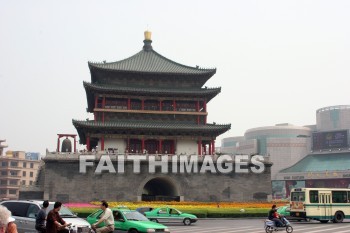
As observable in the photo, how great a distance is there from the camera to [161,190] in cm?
5194

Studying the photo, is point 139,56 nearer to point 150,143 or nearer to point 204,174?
point 150,143

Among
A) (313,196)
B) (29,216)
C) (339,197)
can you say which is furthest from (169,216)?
(29,216)

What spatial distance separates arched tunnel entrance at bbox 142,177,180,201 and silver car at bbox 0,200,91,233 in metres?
29.8

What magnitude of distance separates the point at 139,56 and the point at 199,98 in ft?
32.8

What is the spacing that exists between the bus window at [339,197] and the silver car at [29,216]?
66.2 ft

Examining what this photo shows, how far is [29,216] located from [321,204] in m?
20.4

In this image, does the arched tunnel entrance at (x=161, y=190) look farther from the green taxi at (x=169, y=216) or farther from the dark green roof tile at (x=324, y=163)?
the dark green roof tile at (x=324, y=163)

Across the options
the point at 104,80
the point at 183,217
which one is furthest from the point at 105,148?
the point at 183,217

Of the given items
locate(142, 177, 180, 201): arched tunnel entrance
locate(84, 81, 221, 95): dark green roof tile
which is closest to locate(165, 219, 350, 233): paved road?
locate(142, 177, 180, 201): arched tunnel entrance

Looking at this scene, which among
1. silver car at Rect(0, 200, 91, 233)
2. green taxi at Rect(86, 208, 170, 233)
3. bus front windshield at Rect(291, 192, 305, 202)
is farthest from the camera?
bus front windshield at Rect(291, 192, 305, 202)

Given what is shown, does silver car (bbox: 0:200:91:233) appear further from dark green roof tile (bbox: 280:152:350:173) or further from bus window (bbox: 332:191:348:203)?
dark green roof tile (bbox: 280:152:350:173)

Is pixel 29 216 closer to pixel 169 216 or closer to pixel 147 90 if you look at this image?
pixel 169 216

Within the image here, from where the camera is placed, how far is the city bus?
28.6 m

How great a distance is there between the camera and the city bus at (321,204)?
28.6 metres
